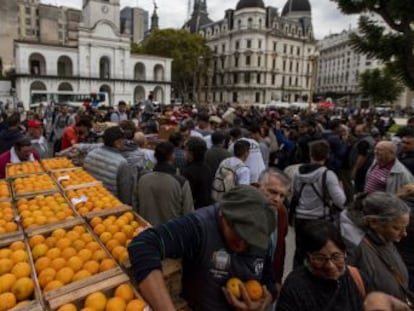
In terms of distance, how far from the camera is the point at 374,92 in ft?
96.4

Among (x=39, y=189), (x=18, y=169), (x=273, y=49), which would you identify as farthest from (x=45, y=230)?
(x=273, y=49)

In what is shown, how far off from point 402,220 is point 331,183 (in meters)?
1.36

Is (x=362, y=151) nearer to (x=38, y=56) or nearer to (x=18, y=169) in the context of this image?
(x=18, y=169)

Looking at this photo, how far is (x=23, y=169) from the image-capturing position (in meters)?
4.44

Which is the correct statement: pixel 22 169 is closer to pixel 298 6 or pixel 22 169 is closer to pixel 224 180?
pixel 224 180

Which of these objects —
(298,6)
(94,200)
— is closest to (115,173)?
(94,200)

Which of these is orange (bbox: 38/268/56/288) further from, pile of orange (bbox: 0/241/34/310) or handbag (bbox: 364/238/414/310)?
handbag (bbox: 364/238/414/310)

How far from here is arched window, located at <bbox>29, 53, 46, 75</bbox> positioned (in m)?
42.6

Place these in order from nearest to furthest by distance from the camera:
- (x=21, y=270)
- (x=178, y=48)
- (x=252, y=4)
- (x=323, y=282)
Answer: (x=323, y=282) < (x=21, y=270) < (x=178, y=48) < (x=252, y=4)

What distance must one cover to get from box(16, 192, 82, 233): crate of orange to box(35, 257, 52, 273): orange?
0.49 m

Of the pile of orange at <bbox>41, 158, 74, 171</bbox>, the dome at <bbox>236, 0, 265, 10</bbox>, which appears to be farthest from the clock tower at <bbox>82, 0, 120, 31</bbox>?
the pile of orange at <bbox>41, 158, 74, 171</bbox>

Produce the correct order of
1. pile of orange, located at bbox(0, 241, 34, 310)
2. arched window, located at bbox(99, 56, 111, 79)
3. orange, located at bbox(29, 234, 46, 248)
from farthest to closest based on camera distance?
arched window, located at bbox(99, 56, 111, 79) < orange, located at bbox(29, 234, 46, 248) < pile of orange, located at bbox(0, 241, 34, 310)

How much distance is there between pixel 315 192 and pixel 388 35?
6446 mm

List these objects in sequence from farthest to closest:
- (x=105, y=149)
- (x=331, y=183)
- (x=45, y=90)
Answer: (x=45, y=90) → (x=105, y=149) → (x=331, y=183)
